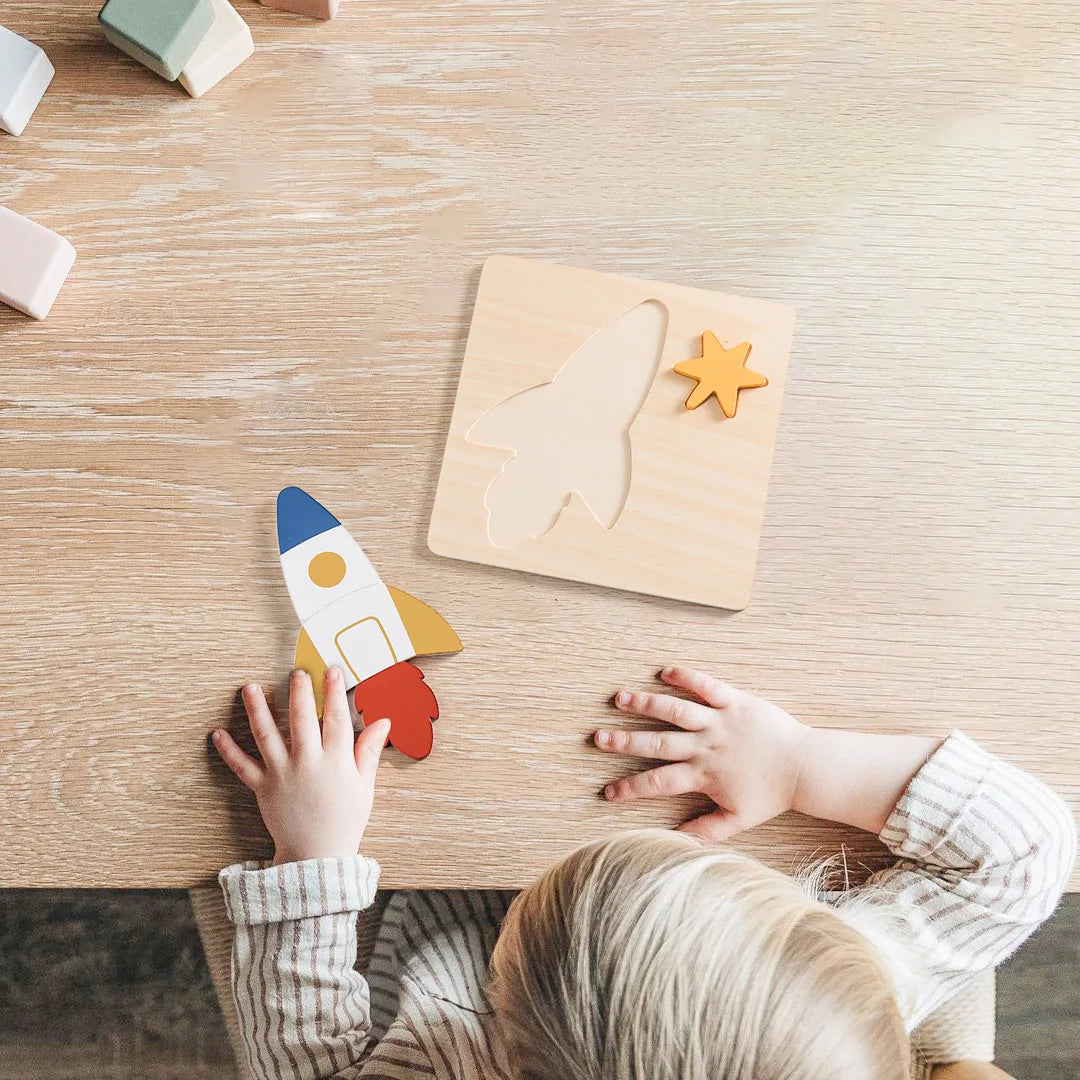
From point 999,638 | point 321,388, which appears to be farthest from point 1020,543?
point 321,388

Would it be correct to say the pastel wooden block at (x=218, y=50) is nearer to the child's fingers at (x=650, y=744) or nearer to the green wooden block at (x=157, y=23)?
the green wooden block at (x=157, y=23)

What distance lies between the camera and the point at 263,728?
0.60 metres

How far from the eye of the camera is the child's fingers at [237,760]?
0.59m

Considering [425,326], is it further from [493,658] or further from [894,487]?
[894,487]

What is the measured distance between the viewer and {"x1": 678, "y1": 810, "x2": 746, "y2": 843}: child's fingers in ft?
1.98

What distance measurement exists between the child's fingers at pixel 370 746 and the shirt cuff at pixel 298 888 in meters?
0.06

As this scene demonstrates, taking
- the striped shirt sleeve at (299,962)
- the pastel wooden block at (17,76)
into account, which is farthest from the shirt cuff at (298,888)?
the pastel wooden block at (17,76)

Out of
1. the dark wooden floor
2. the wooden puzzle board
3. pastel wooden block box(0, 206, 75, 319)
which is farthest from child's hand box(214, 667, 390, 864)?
the dark wooden floor

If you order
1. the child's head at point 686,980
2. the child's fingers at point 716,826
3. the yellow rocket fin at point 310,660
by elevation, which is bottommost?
the child's head at point 686,980

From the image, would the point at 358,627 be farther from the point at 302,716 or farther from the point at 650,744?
the point at 650,744

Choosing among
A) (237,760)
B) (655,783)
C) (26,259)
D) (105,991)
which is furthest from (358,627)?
(105,991)

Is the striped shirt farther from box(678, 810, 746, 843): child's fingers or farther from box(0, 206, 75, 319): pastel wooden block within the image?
box(0, 206, 75, 319): pastel wooden block

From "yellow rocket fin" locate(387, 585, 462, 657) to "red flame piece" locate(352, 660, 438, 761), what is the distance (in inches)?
0.6

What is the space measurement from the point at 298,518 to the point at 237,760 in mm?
158
